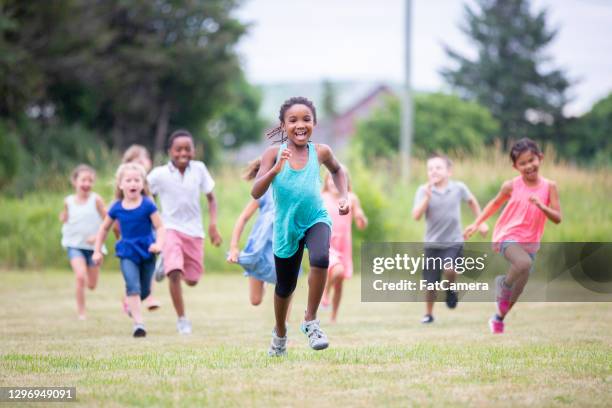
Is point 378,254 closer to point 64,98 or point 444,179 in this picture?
point 444,179

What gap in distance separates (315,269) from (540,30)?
2261 inches

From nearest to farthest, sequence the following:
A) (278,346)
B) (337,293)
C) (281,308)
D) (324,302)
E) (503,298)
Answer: (281,308)
(278,346)
(503,298)
(337,293)
(324,302)

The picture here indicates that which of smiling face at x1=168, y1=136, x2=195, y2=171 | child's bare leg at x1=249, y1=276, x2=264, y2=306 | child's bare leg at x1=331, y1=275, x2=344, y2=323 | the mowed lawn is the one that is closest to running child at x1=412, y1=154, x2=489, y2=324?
the mowed lawn

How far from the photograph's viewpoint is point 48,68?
3684 cm

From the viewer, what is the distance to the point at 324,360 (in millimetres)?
7359

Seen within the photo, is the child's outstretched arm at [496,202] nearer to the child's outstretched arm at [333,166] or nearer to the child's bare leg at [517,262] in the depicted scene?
the child's bare leg at [517,262]

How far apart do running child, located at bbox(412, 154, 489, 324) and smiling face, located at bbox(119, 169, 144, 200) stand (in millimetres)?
3436

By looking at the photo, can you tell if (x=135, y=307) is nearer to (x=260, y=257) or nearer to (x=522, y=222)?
(x=260, y=257)

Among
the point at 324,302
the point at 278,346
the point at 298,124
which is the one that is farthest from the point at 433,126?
the point at 298,124

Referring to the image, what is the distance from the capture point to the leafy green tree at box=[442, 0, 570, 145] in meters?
59.8

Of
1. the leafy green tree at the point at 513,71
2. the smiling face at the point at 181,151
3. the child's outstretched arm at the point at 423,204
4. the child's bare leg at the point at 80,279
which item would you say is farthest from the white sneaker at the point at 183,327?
the leafy green tree at the point at 513,71

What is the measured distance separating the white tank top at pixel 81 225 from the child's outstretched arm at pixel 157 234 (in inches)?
90.8

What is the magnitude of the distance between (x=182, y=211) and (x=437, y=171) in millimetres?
3313

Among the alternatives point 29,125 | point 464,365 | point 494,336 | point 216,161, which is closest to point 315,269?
point 464,365
